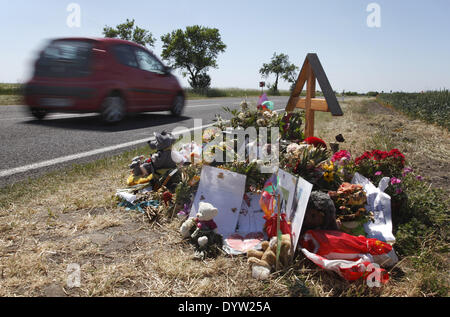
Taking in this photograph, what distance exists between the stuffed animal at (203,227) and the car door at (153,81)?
226 inches

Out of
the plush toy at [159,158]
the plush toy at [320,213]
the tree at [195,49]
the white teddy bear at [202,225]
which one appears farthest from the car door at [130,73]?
the tree at [195,49]

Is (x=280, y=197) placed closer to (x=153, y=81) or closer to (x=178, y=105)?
Answer: (x=153, y=81)

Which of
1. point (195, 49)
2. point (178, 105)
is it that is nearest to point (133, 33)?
point (195, 49)

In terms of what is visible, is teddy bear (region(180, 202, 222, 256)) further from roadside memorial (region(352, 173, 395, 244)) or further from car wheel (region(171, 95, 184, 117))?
car wheel (region(171, 95, 184, 117))

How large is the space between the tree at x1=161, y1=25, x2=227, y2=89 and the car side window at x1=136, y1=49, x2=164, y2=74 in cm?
3886

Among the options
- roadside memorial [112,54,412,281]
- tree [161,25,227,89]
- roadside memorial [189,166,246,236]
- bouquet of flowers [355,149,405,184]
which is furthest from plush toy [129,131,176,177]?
tree [161,25,227,89]

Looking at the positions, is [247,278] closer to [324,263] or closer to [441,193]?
[324,263]

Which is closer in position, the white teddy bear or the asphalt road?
the white teddy bear

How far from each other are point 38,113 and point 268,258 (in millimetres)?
6606

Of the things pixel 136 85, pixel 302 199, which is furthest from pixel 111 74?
pixel 302 199

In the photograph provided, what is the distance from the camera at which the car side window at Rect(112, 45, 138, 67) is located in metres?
6.58

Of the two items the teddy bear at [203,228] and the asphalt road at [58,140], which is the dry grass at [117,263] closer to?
the teddy bear at [203,228]

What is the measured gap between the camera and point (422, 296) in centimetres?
167

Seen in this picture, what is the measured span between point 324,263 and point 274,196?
50cm
